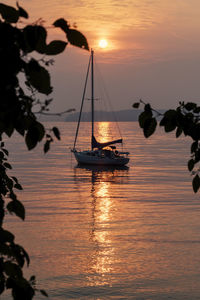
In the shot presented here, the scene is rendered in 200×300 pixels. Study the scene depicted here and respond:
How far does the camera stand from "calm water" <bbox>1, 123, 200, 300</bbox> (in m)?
20.1

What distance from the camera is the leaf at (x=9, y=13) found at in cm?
200

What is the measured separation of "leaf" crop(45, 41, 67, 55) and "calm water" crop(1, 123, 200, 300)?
17.3 meters

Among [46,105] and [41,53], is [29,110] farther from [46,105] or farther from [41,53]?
[41,53]

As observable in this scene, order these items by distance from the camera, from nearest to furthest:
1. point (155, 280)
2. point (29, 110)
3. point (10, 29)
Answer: point (10, 29) < point (29, 110) < point (155, 280)

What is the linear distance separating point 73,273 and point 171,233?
9.22 metres

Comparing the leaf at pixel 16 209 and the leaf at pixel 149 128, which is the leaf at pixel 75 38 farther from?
the leaf at pixel 149 128

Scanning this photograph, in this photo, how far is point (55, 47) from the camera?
207 cm

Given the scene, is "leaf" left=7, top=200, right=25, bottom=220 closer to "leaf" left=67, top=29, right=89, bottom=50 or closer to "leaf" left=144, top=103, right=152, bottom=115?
"leaf" left=67, top=29, right=89, bottom=50

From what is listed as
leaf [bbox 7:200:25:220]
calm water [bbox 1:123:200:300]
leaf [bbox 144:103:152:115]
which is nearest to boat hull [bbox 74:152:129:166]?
calm water [bbox 1:123:200:300]

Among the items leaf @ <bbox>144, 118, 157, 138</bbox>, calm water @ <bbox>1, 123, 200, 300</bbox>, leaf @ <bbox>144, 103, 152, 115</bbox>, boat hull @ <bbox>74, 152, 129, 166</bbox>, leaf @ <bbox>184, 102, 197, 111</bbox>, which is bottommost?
boat hull @ <bbox>74, 152, 129, 166</bbox>

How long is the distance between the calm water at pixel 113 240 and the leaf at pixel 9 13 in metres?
17.4

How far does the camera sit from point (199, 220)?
106 feet

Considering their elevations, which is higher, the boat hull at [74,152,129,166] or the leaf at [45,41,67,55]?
the leaf at [45,41,67,55]

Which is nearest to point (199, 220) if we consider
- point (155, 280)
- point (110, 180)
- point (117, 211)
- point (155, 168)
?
point (117, 211)
